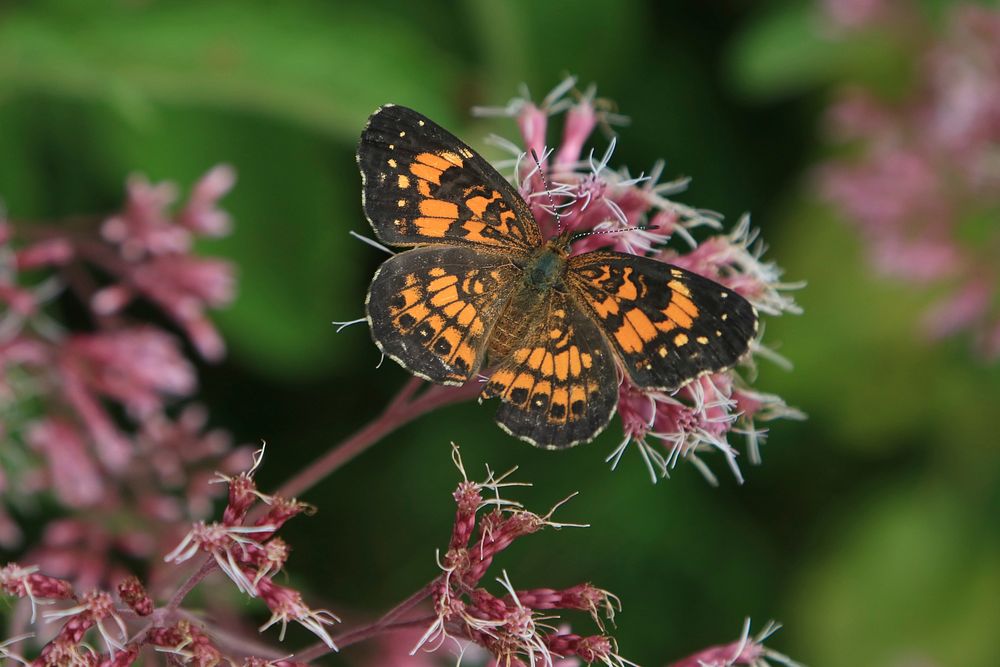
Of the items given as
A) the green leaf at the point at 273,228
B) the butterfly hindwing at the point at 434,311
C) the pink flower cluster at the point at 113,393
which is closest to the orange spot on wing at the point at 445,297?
the butterfly hindwing at the point at 434,311

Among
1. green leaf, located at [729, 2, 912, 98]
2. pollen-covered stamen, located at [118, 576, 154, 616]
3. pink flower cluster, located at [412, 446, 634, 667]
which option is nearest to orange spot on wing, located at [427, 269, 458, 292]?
pink flower cluster, located at [412, 446, 634, 667]

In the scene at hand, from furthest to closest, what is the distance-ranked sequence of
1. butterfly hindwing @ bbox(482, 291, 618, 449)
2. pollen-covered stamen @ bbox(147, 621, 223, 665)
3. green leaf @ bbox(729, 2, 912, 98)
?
green leaf @ bbox(729, 2, 912, 98) → butterfly hindwing @ bbox(482, 291, 618, 449) → pollen-covered stamen @ bbox(147, 621, 223, 665)

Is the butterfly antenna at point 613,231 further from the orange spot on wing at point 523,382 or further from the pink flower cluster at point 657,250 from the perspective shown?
the orange spot on wing at point 523,382

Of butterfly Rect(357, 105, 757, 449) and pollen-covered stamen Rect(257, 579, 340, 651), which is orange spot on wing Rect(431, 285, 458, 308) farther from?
pollen-covered stamen Rect(257, 579, 340, 651)

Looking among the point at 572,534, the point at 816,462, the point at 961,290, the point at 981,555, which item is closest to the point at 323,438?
the point at 572,534

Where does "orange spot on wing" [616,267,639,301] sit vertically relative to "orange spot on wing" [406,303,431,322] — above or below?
above

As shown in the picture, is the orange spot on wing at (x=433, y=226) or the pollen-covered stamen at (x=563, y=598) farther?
the orange spot on wing at (x=433, y=226)

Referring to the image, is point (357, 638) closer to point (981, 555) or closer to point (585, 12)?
point (585, 12)

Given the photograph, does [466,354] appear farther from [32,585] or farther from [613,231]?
[32,585]

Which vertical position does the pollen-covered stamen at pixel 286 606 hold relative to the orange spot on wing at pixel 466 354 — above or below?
below
